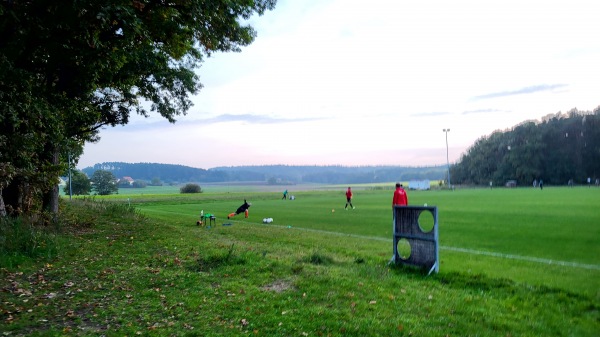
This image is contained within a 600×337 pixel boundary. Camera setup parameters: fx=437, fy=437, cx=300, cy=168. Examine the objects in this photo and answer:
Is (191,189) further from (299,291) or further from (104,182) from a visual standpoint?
(299,291)

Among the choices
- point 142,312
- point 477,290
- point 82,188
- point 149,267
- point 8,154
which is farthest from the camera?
point 82,188

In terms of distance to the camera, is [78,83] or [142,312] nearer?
[142,312]

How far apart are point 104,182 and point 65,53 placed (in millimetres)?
90153

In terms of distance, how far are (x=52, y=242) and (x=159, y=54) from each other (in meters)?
7.51

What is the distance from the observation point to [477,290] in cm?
723

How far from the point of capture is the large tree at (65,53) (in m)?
10.1

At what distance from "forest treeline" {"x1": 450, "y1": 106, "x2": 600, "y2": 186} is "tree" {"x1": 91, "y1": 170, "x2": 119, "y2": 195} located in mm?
84608

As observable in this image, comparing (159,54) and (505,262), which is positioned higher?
(159,54)

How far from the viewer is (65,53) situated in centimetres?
1170

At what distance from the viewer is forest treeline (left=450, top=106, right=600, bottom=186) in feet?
316

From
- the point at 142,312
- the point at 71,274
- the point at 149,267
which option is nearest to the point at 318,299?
the point at 142,312

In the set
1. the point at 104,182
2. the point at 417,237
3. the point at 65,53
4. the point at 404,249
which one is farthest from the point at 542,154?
the point at 65,53

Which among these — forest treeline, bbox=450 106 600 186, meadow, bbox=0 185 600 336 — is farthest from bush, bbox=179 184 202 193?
meadow, bbox=0 185 600 336

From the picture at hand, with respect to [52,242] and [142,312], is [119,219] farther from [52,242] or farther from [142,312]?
[142,312]
